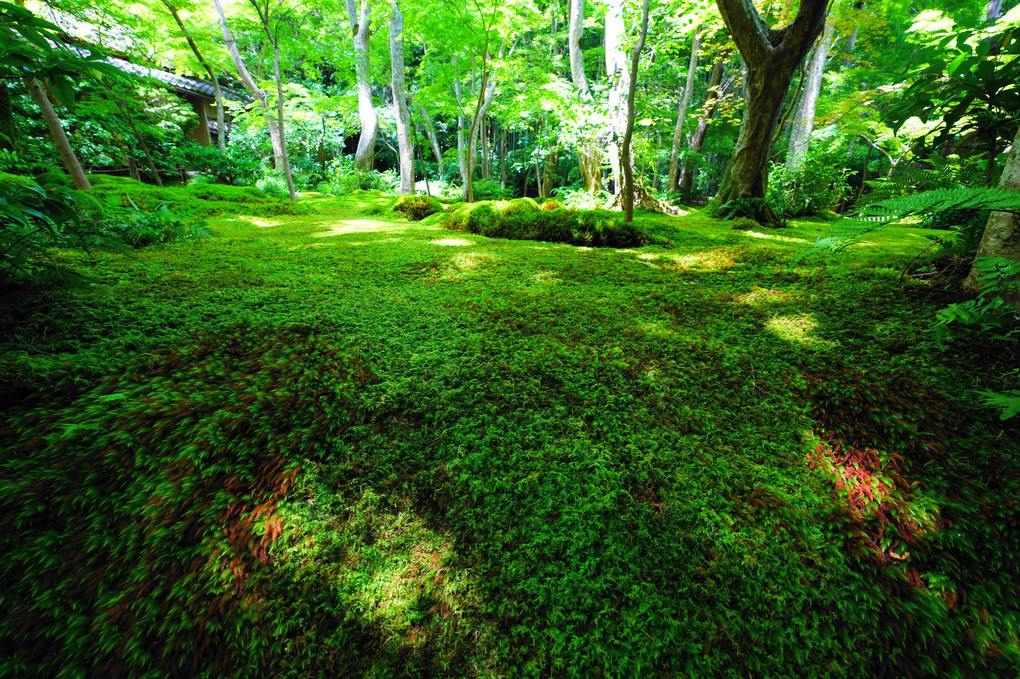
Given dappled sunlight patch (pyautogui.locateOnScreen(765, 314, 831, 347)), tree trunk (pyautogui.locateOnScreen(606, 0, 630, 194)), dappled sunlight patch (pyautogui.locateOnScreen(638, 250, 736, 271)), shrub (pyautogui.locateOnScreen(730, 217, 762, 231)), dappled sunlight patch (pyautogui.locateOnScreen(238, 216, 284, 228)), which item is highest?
tree trunk (pyautogui.locateOnScreen(606, 0, 630, 194))

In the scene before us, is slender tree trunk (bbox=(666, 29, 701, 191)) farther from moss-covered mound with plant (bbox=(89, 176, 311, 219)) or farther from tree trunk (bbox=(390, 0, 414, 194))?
moss-covered mound with plant (bbox=(89, 176, 311, 219))

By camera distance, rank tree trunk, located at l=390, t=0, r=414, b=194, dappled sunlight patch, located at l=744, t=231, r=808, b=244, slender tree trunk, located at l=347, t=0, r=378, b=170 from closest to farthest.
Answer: dappled sunlight patch, located at l=744, t=231, r=808, b=244
tree trunk, located at l=390, t=0, r=414, b=194
slender tree trunk, located at l=347, t=0, r=378, b=170

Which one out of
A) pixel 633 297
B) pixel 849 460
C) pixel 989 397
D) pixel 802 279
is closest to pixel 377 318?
pixel 633 297

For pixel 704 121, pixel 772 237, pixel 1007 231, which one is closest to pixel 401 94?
pixel 704 121

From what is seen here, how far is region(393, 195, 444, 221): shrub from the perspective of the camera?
22.2ft

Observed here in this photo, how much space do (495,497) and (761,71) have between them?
6611 millimetres

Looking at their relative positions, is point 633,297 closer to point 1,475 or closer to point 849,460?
point 849,460

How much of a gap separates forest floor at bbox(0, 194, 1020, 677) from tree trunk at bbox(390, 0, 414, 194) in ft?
35.9

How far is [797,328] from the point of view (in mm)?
1891

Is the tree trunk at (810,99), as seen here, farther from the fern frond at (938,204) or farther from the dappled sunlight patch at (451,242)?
the fern frond at (938,204)

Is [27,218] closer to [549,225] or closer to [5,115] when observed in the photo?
[5,115]

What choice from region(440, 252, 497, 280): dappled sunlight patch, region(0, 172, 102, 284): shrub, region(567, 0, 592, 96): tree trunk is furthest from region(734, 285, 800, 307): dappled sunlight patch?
region(567, 0, 592, 96): tree trunk

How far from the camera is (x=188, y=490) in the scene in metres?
1.02

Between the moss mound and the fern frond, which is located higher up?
the fern frond
